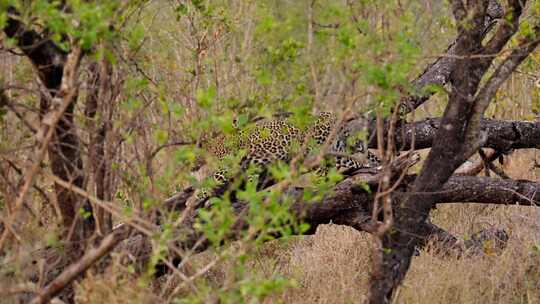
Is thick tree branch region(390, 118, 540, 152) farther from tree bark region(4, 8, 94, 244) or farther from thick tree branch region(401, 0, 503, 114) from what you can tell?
tree bark region(4, 8, 94, 244)

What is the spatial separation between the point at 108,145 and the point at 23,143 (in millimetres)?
700

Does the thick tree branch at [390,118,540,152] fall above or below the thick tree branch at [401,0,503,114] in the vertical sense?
below

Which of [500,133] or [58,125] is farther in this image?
[500,133]

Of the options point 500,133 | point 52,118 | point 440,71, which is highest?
Answer: point 52,118

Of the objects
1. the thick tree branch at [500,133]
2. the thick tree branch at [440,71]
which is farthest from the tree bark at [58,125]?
the thick tree branch at [440,71]

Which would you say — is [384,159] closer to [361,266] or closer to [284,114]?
[284,114]

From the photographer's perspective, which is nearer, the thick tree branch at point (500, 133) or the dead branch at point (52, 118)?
the dead branch at point (52, 118)

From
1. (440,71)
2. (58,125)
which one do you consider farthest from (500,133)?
(58,125)

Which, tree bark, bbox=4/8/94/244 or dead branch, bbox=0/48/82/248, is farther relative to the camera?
tree bark, bbox=4/8/94/244

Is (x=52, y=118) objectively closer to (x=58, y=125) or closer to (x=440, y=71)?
(x=58, y=125)

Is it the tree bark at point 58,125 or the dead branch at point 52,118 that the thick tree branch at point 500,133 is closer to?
the tree bark at point 58,125

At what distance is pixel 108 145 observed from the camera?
399 cm

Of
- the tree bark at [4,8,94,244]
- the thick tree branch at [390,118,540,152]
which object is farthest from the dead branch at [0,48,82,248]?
the thick tree branch at [390,118,540,152]

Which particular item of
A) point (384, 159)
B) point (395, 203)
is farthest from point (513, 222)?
point (384, 159)
